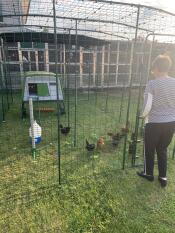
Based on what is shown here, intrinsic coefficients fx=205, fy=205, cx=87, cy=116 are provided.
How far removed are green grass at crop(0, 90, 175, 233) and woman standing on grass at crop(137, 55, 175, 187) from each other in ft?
2.07

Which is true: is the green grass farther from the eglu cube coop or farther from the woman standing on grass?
the eglu cube coop

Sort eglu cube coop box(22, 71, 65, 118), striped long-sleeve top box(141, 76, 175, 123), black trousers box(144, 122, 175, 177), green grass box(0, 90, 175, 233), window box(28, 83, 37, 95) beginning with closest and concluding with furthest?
green grass box(0, 90, 175, 233) → striped long-sleeve top box(141, 76, 175, 123) → black trousers box(144, 122, 175, 177) → eglu cube coop box(22, 71, 65, 118) → window box(28, 83, 37, 95)

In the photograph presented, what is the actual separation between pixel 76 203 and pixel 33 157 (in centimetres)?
128

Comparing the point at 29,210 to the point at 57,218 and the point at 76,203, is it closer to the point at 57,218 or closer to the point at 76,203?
the point at 57,218

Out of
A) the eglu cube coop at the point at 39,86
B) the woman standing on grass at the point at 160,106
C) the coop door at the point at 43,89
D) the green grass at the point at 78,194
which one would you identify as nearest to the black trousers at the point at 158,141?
the woman standing on grass at the point at 160,106

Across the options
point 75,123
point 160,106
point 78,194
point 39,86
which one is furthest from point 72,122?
point 160,106

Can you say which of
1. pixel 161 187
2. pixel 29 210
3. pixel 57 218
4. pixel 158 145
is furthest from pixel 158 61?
pixel 29 210

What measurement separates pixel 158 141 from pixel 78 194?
3.97 ft

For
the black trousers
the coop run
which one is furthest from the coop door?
the black trousers

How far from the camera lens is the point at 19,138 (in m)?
4.14

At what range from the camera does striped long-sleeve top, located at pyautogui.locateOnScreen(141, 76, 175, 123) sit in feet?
7.80

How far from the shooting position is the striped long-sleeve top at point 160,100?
2379mm

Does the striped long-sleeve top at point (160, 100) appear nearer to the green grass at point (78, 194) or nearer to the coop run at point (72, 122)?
the coop run at point (72, 122)

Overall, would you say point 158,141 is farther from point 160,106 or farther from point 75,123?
point 75,123
